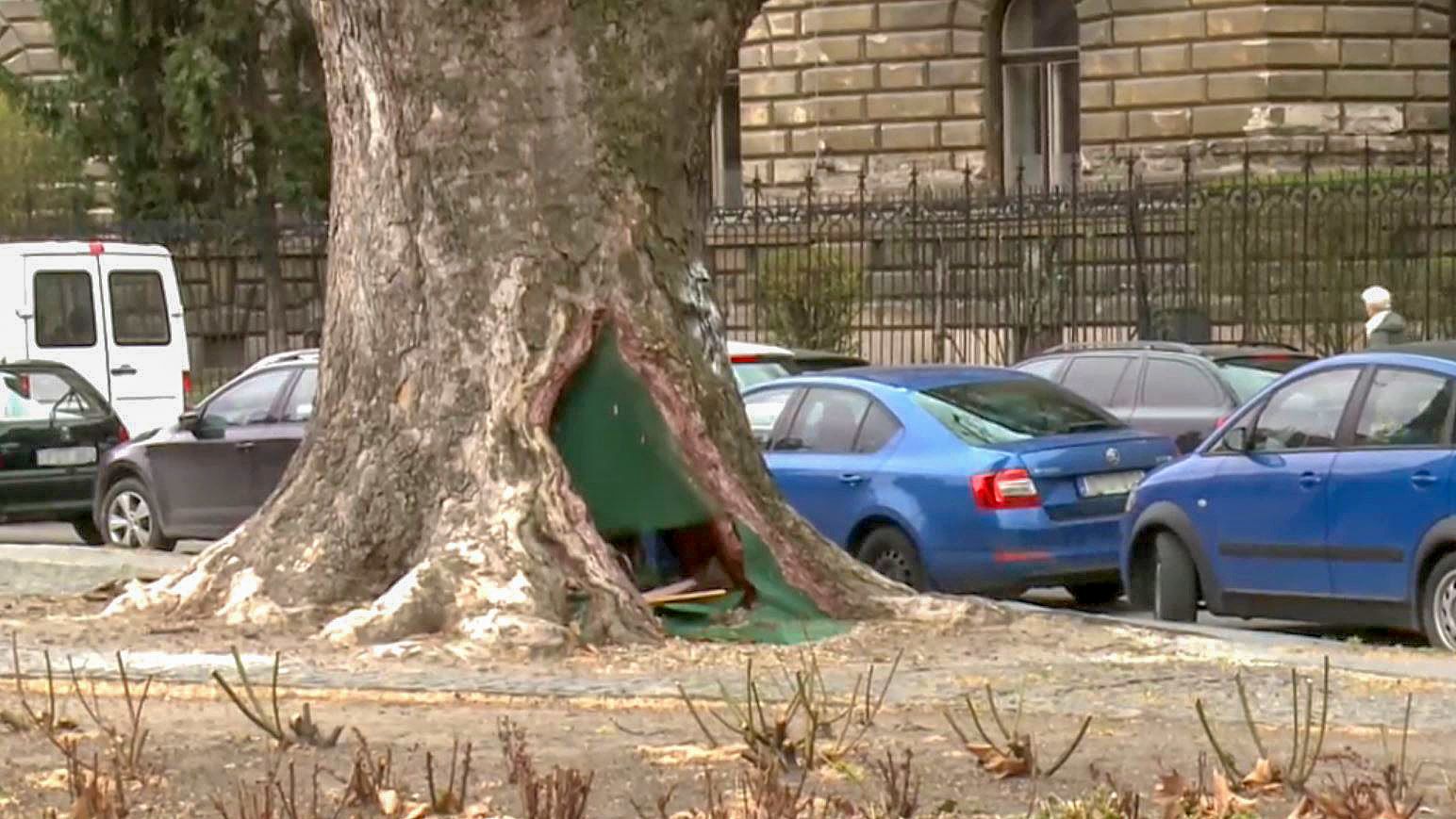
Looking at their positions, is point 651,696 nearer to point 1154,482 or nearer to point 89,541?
point 1154,482

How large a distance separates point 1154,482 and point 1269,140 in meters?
17.6

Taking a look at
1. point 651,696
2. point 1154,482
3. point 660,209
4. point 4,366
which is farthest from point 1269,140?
point 651,696

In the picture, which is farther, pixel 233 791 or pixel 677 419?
pixel 677 419

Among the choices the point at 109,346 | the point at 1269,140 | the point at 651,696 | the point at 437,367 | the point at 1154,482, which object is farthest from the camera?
the point at 1269,140

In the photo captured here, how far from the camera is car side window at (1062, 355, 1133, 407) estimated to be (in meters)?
19.3

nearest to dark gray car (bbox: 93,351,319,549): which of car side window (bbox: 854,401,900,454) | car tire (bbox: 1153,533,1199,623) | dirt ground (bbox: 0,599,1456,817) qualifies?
car side window (bbox: 854,401,900,454)

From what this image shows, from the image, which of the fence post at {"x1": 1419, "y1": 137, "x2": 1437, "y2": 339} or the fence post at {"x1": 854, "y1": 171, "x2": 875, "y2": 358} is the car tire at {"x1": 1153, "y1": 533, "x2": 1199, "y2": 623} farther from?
the fence post at {"x1": 854, "y1": 171, "x2": 875, "y2": 358}

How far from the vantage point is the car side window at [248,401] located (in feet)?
67.4

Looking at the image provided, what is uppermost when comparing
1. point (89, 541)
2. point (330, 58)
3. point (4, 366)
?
point (330, 58)

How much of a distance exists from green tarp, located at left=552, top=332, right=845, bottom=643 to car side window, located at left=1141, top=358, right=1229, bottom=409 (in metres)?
7.03

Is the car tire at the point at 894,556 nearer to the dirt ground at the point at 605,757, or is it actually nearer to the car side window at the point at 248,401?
the car side window at the point at 248,401

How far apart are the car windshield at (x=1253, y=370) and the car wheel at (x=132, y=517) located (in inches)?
295

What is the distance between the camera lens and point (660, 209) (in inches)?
481

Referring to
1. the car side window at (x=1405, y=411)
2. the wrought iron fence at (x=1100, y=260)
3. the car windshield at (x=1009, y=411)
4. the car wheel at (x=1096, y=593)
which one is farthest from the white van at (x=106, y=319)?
the car side window at (x=1405, y=411)
